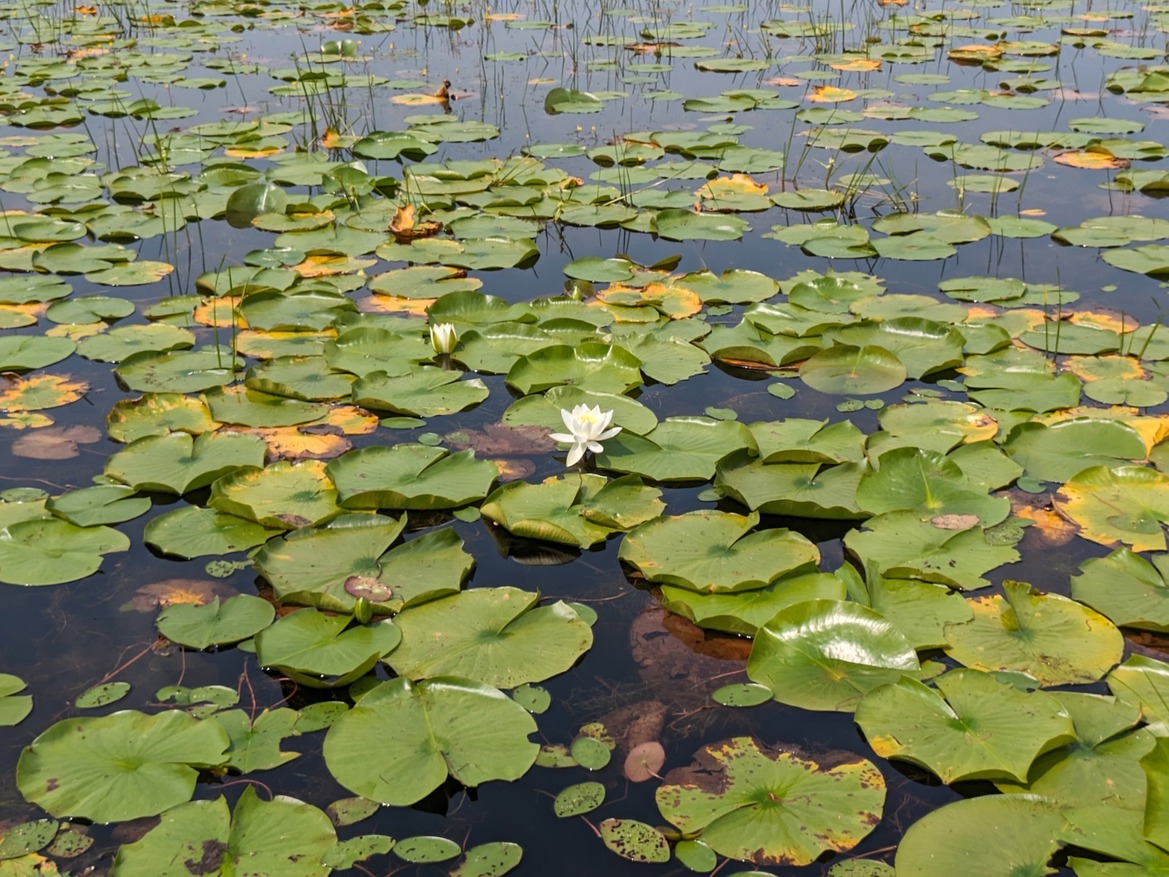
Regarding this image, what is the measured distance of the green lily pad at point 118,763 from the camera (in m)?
1.99

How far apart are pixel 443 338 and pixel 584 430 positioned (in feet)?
2.97

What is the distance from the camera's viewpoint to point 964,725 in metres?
2.08

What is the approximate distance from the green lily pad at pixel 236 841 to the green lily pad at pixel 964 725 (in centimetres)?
109

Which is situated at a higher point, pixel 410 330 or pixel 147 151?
pixel 147 151

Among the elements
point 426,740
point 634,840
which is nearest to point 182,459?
point 426,740

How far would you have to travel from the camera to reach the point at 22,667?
2.39 m

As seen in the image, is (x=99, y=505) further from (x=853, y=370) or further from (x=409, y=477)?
(x=853, y=370)

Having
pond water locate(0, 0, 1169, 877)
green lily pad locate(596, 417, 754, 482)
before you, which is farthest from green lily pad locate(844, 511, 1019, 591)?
green lily pad locate(596, 417, 754, 482)

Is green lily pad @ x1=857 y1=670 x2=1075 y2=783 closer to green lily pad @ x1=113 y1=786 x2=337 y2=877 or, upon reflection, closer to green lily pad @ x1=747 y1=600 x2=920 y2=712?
green lily pad @ x1=747 y1=600 x2=920 y2=712

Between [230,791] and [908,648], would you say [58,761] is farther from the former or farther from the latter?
[908,648]

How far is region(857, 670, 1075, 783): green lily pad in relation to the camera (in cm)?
199

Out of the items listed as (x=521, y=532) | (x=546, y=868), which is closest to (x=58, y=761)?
(x=546, y=868)

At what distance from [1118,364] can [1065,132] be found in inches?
128

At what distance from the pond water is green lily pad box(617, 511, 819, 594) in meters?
0.01
